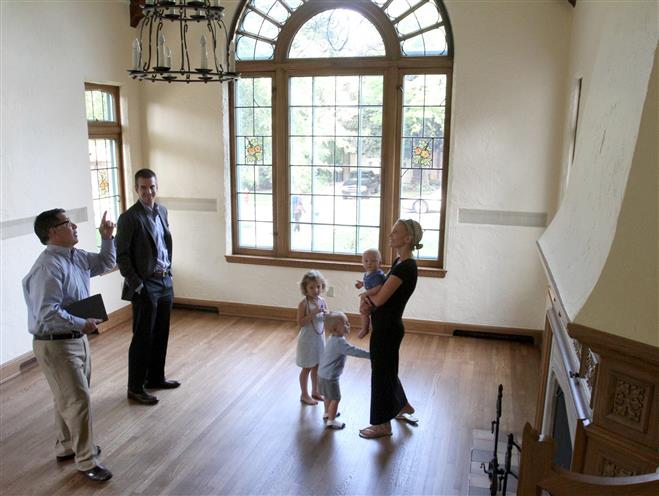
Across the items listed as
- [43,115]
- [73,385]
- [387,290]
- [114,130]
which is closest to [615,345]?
[387,290]

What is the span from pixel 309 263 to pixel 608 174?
4.13 m

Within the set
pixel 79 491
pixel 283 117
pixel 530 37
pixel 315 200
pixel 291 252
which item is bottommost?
pixel 79 491

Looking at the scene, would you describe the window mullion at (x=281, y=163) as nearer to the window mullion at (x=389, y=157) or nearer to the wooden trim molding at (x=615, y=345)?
the window mullion at (x=389, y=157)

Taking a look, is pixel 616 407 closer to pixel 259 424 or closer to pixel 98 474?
pixel 259 424

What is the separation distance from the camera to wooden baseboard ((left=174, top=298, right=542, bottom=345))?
5.64m

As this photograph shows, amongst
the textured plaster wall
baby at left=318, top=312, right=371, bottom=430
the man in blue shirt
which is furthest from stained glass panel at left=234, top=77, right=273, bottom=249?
the textured plaster wall

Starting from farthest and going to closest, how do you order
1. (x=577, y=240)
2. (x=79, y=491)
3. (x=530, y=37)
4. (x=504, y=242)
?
1. (x=504, y=242)
2. (x=530, y=37)
3. (x=79, y=491)
4. (x=577, y=240)

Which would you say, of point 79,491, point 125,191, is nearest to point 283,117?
point 125,191

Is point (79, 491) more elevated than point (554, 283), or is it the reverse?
point (554, 283)

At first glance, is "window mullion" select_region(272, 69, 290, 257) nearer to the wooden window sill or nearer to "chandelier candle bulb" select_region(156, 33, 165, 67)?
the wooden window sill

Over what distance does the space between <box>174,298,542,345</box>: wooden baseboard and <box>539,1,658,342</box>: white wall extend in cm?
276

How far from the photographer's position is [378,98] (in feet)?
18.7

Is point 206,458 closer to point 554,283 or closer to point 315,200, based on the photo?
point 554,283

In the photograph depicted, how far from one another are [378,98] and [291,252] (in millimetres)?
1741
